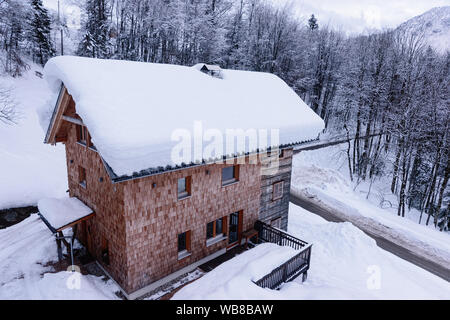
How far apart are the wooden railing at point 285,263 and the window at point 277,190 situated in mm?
1654

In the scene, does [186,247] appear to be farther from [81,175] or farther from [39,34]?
[39,34]

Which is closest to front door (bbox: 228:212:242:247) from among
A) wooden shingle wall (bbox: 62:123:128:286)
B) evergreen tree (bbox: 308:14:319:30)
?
wooden shingle wall (bbox: 62:123:128:286)

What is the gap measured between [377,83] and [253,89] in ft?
62.8

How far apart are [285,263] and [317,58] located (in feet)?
126

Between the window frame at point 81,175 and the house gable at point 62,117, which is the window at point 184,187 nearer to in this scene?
the house gable at point 62,117

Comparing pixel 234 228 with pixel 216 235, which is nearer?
pixel 216 235

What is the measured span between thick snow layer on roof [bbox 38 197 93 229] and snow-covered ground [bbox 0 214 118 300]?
6.52 ft

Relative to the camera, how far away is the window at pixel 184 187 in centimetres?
959

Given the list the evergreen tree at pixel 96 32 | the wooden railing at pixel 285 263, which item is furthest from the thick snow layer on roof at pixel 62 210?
the evergreen tree at pixel 96 32

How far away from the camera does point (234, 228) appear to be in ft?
39.8

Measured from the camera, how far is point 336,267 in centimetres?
1219

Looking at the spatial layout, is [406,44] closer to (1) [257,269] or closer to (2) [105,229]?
(1) [257,269]

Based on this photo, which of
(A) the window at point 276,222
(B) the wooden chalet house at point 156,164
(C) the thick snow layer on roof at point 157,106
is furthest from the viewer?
(A) the window at point 276,222

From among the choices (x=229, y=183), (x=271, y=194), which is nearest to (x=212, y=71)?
(x=229, y=183)
